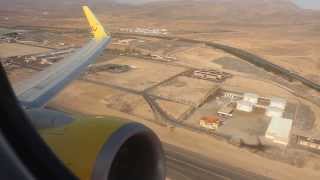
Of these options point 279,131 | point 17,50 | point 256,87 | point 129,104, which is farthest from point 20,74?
point 279,131

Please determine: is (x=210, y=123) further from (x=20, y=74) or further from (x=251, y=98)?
(x=20, y=74)

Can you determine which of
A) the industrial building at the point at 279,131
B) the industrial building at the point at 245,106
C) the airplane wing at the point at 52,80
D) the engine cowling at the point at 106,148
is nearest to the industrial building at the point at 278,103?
the industrial building at the point at 245,106

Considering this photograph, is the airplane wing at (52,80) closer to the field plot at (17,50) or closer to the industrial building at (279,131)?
the industrial building at (279,131)

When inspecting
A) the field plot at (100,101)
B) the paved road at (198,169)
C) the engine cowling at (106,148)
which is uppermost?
the engine cowling at (106,148)

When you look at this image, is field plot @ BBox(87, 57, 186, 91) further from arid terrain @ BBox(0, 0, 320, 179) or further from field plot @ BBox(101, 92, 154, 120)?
field plot @ BBox(101, 92, 154, 120)

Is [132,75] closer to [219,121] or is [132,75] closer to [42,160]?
[219,121]

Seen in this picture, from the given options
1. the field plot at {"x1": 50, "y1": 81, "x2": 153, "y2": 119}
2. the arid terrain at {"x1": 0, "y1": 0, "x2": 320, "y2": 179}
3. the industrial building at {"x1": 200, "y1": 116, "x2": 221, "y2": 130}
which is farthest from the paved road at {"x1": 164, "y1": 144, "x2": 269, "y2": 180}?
the field plot at {"x1": 50, "y1": 81, "x2": 153, "y2": 119}
